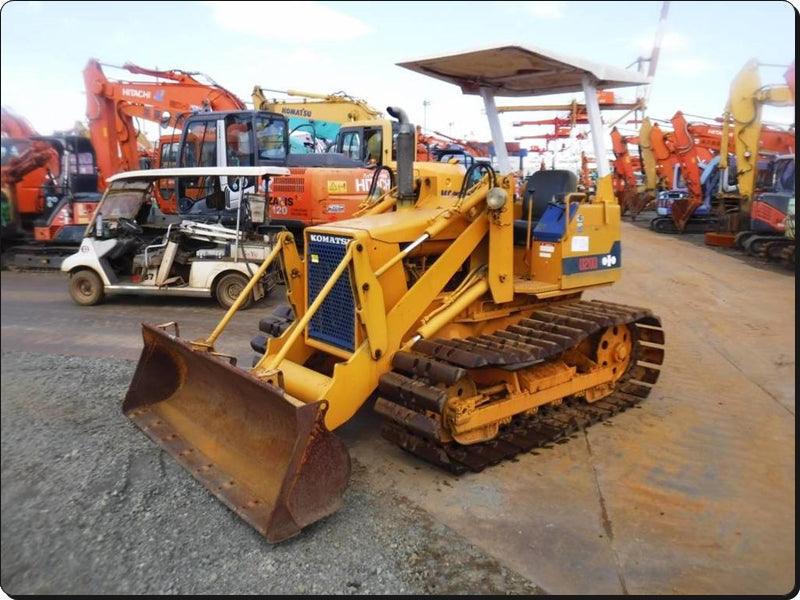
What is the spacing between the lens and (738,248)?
49.1ft

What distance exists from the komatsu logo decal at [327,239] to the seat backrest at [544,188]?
171 cm

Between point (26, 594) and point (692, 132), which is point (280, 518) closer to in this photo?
point (26, 594)

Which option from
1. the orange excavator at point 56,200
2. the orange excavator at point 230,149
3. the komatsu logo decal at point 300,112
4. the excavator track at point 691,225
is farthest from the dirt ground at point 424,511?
the excavator track at point 691,225

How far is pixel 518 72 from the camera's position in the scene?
502cm

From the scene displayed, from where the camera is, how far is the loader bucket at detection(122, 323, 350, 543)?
10.2ft

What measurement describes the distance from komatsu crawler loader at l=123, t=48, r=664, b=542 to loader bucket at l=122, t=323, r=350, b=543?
0.01m

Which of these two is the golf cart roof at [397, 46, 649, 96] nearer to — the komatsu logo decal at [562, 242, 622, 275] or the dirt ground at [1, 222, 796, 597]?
the komatsu logo decal at [562, 242, 622, 275]

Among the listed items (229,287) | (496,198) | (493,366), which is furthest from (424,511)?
(229,287)

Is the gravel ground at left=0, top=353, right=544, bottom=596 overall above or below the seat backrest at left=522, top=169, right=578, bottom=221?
below

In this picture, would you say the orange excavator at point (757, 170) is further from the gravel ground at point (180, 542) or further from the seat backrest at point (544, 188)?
the gravel ground at point (180, 542)

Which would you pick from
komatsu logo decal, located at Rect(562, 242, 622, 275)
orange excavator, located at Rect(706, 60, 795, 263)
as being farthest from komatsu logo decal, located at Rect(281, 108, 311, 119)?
komatsu logo decal, located at Rect(562, 242, 622, 275)

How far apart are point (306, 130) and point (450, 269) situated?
10368 mm

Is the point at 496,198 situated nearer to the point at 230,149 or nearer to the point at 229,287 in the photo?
the point at 229,287

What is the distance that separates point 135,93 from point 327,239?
10.5 meters
